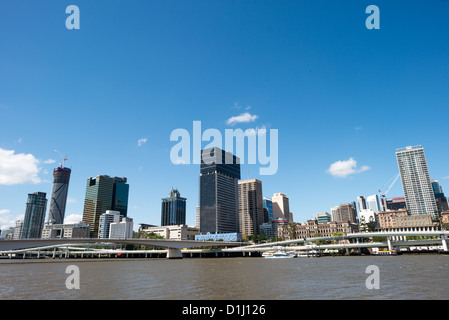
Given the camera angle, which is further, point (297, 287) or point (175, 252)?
point (175, 252)

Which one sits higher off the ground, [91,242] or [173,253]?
[91,242]

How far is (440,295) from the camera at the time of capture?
23.5 m

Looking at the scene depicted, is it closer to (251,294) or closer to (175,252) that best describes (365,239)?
(175,252)

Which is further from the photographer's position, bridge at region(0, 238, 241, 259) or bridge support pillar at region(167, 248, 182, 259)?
bridge support pillar at region(167, 248, 182, 259)

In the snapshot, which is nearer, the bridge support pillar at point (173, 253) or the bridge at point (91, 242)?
the bridge at point (91, 242)

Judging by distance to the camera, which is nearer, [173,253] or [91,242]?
[91,242]

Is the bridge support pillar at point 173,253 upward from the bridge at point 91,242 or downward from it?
downward

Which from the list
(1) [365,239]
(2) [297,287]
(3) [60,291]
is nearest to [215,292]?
(2) [297,287]

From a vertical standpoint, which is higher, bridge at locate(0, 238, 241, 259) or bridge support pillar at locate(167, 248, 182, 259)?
bridge at locate(0, 238, 241, 259)

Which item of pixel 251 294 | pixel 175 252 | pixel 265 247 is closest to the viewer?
pixel 251 294
